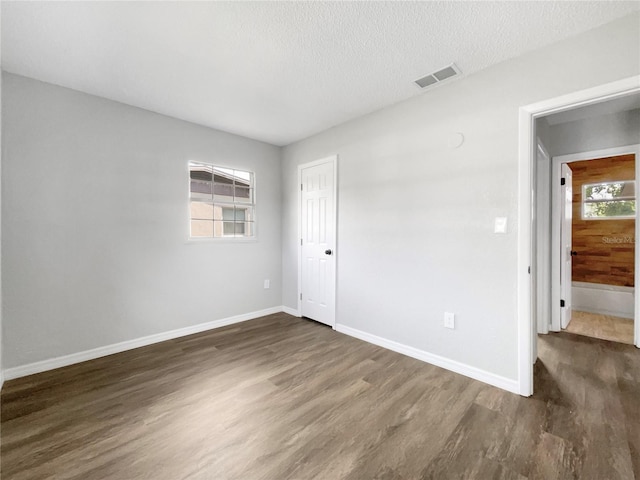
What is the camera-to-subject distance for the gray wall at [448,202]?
6.47 ft

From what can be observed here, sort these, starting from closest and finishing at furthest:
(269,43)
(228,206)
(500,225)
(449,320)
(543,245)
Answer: (269,43), (500,225), (449,320), (543,245), (228,206)

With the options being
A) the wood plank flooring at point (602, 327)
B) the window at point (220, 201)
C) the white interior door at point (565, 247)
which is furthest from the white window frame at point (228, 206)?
the wood plank flooring at point (602, 327)

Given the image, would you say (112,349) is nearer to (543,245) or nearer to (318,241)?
(318,241)

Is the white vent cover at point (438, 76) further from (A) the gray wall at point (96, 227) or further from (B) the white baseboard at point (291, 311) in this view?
(B) the white baseboard at point (291, 311)

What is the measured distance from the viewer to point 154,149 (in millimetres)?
3031

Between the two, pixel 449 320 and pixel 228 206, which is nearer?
pixel 449 320

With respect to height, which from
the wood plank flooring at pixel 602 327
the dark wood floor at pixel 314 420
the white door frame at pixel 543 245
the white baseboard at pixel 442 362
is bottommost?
the dark wood floor at pixel 314 420

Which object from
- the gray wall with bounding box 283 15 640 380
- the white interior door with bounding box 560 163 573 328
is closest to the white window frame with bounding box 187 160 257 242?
the gray wall with bounding box 283 15 640 380

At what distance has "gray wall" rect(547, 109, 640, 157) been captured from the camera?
9.63ft

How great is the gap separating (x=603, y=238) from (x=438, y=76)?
13.9 ft

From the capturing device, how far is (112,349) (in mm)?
2756

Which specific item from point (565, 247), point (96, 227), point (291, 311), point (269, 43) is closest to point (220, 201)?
point (96, 227)

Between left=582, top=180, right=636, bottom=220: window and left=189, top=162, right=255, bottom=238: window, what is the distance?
5393 mm

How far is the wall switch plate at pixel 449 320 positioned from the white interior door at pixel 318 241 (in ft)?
4.62
